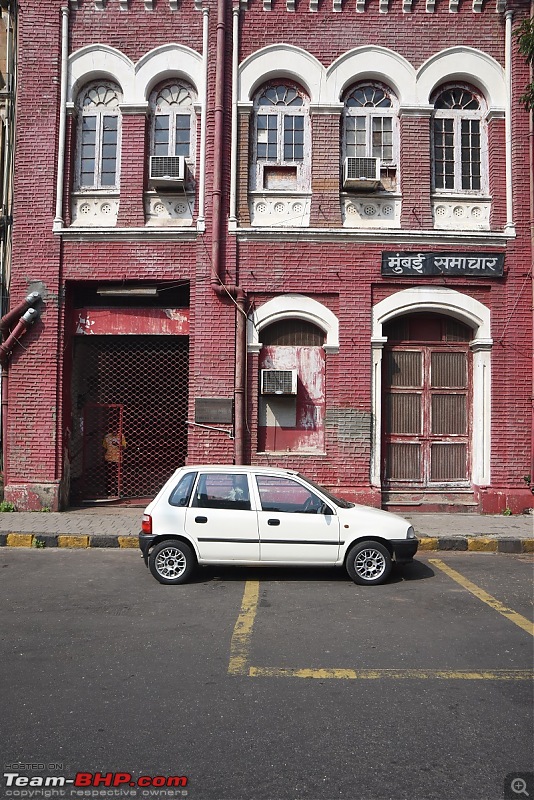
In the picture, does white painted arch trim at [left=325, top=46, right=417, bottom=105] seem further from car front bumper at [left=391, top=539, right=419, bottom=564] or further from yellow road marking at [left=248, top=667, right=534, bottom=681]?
yellow road marking at [left=248, top=667, right=534, bottom=681]

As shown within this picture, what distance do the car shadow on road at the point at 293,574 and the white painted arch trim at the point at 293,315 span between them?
479 centimetres

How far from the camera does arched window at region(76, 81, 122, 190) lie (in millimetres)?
11688

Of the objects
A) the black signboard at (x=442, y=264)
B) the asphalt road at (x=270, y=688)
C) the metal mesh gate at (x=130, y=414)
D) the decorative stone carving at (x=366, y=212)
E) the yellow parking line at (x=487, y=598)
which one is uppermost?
the decorative stone carving at (x=366, y=212)

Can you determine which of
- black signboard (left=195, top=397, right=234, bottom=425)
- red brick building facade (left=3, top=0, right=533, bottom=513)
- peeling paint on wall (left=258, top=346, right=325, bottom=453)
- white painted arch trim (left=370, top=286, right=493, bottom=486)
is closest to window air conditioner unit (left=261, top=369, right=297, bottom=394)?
red brick building facade (left=3, top=0, right=533, bottom=513)

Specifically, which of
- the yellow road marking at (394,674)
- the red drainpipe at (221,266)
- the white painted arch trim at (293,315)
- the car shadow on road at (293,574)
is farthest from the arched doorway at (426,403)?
the yellow road marking at (394,674)

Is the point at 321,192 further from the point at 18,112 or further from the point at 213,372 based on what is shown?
the point at 18,112

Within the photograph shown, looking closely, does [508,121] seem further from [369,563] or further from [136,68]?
[369,563]

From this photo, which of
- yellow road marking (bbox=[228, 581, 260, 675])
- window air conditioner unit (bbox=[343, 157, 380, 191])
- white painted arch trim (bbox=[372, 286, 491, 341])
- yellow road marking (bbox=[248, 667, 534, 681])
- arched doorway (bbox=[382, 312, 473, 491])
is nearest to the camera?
yellow road marking (bbox=[248, 667, 534, 681])

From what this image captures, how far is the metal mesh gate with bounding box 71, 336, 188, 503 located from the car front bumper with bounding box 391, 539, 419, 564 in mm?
5953

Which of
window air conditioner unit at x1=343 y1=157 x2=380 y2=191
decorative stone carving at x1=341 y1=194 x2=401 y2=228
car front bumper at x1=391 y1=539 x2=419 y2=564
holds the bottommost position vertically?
car front bumper at x1=391 y1=539 x2=419 y2=564

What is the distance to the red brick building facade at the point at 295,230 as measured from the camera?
36.9 ft

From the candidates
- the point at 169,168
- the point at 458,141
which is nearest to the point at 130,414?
the point at 169,168

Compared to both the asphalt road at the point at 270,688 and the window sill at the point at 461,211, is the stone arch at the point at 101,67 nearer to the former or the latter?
the window sill at the point at 461,211

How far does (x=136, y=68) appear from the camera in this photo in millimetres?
11484
